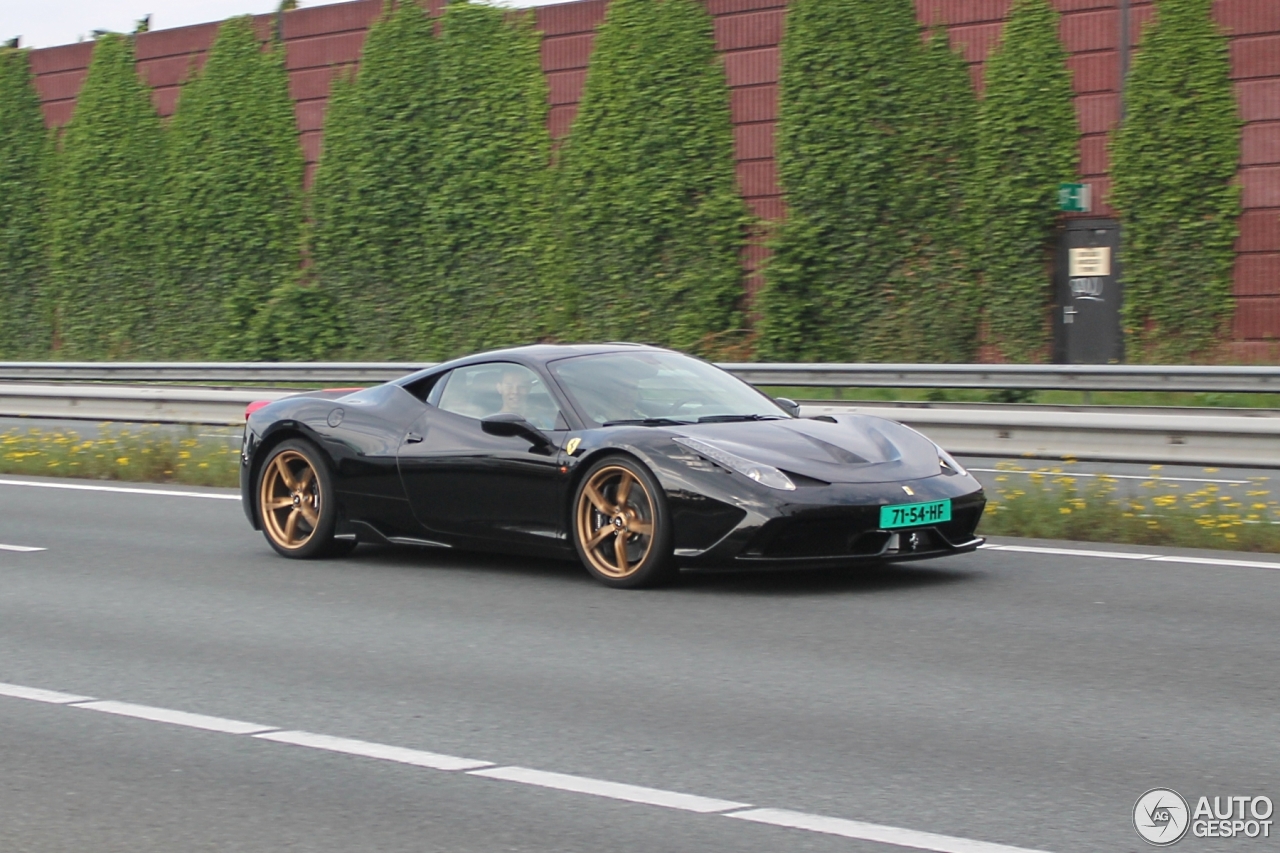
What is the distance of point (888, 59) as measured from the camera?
83.5ft

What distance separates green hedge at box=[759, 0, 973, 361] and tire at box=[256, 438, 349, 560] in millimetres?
16431

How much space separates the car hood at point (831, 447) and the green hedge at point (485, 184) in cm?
2093

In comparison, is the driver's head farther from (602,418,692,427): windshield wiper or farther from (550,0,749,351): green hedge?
(550,0,749,351): green hedge

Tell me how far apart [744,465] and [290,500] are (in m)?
3.22

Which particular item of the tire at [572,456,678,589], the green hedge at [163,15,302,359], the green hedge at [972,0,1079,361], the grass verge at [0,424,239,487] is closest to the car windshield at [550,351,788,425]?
the tire at [572,456,678,589]

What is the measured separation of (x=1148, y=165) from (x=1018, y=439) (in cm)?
1131

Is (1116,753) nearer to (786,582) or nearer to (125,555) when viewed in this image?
(786,582)

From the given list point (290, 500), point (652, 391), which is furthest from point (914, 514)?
point (290, 500)

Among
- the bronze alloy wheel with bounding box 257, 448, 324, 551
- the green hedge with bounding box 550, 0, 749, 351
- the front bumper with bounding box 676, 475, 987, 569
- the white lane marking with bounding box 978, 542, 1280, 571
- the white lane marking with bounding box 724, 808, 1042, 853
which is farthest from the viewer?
the green hedge with bounding box 550, 0, 749, 351

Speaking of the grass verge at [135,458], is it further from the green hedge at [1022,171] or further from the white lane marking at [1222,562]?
the green hedge at [1022,171]

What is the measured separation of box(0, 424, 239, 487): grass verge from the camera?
48.6 feet

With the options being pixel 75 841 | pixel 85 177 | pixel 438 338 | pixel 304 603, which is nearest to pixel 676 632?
pixel 304 603

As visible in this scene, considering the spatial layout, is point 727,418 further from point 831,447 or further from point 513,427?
point 513,427

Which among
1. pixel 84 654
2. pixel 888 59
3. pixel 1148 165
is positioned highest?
pixel 888 59
